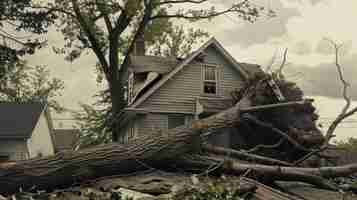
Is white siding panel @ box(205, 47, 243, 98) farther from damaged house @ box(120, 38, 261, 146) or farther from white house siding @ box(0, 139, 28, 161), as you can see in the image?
white house siding @ box(0, 139, 28, 161)

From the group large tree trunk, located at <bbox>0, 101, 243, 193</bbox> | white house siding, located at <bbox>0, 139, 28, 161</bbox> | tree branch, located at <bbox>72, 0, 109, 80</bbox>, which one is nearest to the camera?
large tree trunk, located at <bbox>0, 101, 243, 193</bbox>

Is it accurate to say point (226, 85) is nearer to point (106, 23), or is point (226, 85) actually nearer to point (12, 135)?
point (106, 23)

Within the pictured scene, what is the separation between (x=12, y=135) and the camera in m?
20.6

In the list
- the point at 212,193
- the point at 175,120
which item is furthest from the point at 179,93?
the point at 212,193

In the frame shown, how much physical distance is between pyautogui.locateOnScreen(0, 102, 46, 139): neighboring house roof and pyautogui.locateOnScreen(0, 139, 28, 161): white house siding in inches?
20.9

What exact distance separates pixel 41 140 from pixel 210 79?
14.2 meters

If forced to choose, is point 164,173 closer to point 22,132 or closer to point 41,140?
point 22,132

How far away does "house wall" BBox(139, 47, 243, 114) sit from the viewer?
53.7ft

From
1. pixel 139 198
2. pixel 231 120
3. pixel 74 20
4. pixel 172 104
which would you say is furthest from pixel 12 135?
pixel 139 198

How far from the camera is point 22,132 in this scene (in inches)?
825

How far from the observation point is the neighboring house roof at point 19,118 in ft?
68.2

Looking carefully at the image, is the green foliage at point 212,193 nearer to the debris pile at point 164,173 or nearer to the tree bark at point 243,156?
the debris pile at point 164,173

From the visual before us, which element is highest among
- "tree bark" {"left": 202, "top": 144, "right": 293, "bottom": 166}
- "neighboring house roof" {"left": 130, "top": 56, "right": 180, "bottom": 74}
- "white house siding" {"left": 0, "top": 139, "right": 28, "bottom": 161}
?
"neighboring house roof" {"left": 130, "top": 56, "right": 180, "bottom": 74}

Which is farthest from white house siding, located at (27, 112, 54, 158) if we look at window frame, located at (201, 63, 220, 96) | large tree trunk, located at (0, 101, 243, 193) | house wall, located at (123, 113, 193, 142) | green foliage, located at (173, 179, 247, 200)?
green foliage, located at (173, 179, 247, 200)
